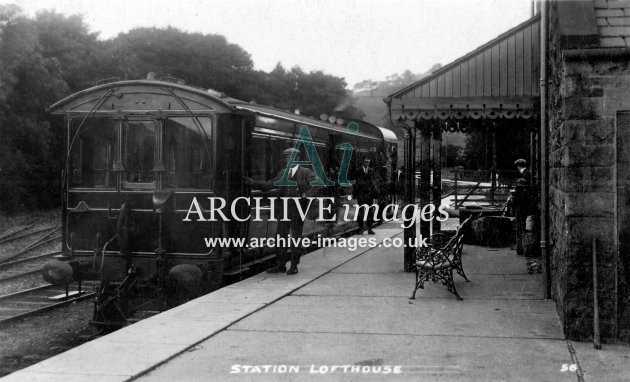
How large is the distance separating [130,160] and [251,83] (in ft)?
166

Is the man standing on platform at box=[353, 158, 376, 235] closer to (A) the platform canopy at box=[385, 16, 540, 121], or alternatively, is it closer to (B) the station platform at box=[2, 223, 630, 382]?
(B) the station platform at box=[2, 223, 630, 382]

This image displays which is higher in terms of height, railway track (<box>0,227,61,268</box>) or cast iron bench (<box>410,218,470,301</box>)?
cast iron bench (<box>410,218,470,301</box>)

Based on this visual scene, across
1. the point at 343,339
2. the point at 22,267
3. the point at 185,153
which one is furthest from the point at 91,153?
the point at 343,339

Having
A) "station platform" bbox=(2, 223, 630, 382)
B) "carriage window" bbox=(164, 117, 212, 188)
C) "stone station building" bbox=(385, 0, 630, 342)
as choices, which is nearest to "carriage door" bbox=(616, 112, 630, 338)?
"stone station building" bbox=(385, 0, 630, 342)

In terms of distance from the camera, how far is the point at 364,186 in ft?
52.0

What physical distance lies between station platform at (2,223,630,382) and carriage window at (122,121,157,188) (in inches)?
76.3

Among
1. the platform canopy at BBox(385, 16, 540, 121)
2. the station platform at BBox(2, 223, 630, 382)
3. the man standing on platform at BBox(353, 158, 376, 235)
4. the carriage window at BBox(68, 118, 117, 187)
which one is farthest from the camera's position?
the man standing on platform at BBox(353, 158, 376, 235)

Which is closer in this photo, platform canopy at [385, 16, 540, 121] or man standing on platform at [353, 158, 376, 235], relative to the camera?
platform canopy at [385, 16, 540, 121]

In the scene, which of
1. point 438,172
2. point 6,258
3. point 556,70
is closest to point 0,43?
point 6,258

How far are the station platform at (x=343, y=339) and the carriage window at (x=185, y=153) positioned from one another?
158 cm

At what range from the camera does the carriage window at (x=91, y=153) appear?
9.12 m

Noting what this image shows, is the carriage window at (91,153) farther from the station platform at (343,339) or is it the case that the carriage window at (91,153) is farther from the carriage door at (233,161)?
the station platform at (343,339)

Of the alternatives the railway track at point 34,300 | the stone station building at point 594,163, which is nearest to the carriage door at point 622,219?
the stone station building at point 594,163

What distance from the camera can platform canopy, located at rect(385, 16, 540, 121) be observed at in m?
8.92
